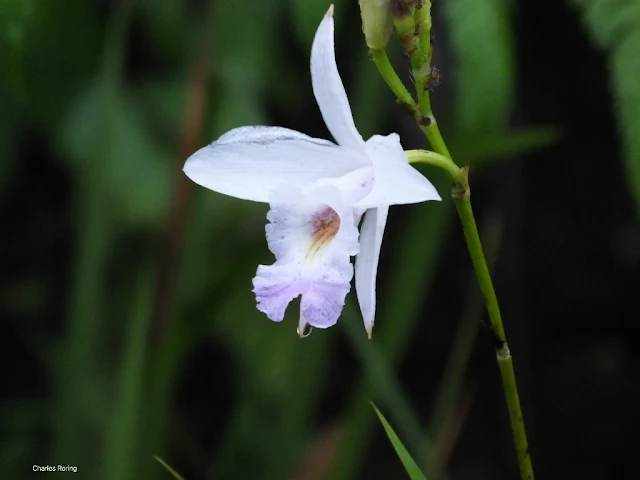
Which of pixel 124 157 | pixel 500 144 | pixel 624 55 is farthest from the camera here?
Answer: pixel 124 157

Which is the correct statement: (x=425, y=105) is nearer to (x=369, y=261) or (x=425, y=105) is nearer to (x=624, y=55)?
A: (x=369, y=261)

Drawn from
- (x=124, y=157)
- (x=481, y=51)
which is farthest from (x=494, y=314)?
(x=124, y=157)

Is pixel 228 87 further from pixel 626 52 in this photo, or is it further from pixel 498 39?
pixel 626 52

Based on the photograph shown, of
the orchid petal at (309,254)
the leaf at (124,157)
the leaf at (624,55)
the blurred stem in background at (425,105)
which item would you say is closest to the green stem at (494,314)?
the blurred stem in background at (425,105)

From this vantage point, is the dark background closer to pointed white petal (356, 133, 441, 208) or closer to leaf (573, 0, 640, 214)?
leaf (573, 0, 640, 214)

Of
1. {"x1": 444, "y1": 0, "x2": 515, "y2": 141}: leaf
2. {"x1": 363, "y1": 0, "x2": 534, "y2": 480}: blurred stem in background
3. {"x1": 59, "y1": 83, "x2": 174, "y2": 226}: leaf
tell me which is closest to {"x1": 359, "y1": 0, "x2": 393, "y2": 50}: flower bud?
{"x1": 363, "y1": 0, "x2": 534, "y2": 480}: blurred stem in background

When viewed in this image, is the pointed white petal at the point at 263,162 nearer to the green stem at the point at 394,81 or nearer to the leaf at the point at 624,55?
the green stem at the point at 394,81
